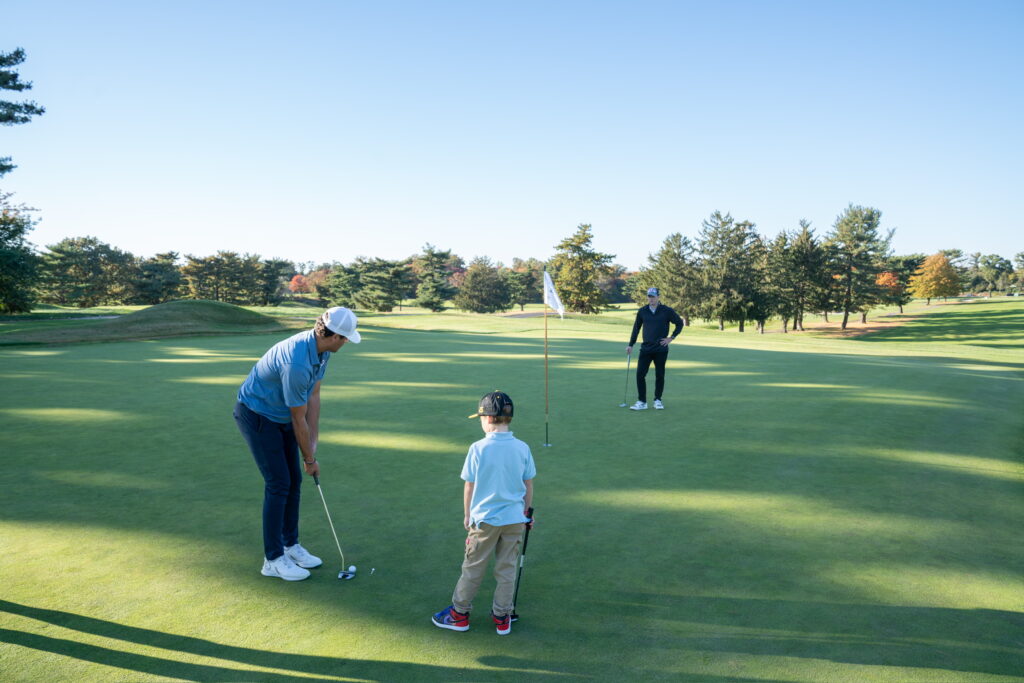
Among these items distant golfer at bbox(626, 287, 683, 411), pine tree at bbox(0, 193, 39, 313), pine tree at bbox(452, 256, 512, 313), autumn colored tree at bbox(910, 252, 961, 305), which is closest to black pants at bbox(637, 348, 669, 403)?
distant golfer at bbox(626, 287, 683, 411)

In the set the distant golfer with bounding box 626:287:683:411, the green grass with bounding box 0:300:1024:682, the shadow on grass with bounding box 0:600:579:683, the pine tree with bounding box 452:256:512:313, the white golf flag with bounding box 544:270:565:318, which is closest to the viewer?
the shadow on grass with bounding box 0:600:579:683

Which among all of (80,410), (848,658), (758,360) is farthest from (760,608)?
(758,360)

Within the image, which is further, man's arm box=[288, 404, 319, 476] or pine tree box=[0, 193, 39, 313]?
pine tree box=[0, 193, 39, 313]

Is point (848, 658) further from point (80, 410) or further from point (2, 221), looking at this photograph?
point (2, 221)

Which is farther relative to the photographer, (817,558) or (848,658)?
(817,558)

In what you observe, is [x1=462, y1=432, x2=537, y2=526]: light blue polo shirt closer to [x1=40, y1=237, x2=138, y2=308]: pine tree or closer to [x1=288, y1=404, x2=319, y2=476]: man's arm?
[x1=288, y1=404, x2=319, y2=476]: man's arm

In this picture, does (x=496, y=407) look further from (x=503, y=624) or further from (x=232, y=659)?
(x=232, y=659)

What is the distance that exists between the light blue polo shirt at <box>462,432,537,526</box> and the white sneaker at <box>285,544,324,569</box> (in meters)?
1.64

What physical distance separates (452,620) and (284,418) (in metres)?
2.01

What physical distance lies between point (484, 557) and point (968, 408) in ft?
38.4

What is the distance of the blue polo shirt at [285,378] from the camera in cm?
434

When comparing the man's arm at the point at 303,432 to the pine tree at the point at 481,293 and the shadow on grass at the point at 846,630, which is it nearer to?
the shadow on grass at the point at 846,630

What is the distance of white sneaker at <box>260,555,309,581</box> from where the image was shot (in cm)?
455

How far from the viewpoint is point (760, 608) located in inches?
163
